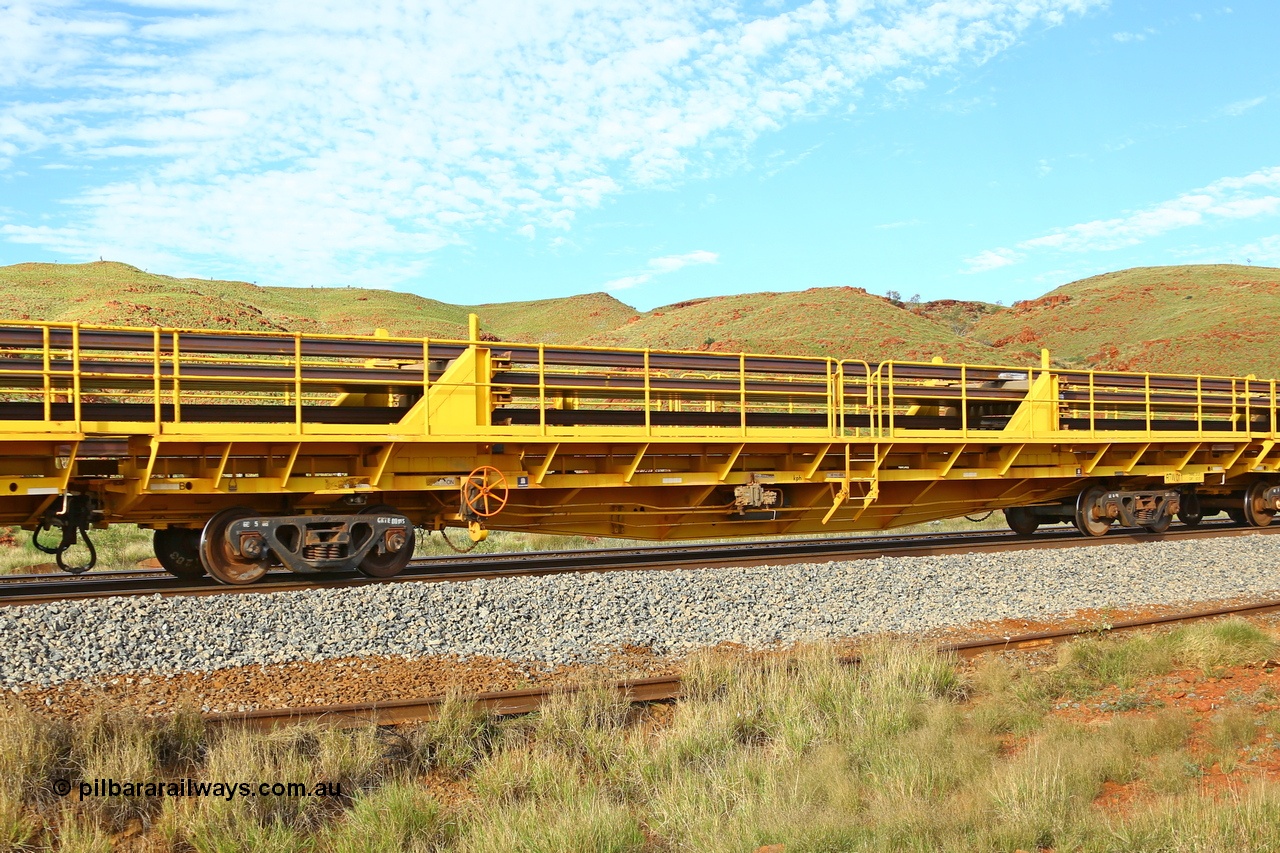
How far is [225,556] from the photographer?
34.1ft

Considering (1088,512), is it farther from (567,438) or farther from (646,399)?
(567,438)

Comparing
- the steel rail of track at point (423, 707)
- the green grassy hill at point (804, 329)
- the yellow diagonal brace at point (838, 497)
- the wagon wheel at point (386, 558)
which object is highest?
the green grassy hill at point (804, 329)

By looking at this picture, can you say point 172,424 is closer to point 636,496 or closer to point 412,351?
point 412,351

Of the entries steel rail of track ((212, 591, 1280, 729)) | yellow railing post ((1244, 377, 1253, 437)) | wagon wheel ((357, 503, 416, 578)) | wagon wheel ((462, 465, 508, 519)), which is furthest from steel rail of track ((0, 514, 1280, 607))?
steel rail of track ((212, 591, 1280, 729))

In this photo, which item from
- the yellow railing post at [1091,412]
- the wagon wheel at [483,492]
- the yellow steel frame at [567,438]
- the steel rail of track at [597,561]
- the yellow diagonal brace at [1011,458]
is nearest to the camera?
the yellow steel frame at [567,438]

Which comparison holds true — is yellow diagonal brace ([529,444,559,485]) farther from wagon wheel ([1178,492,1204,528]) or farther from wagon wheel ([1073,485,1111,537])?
wagon wheel ([1178,492,1204,528])

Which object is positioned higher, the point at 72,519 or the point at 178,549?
the point at 72,519

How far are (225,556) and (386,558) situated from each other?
1.72 metres

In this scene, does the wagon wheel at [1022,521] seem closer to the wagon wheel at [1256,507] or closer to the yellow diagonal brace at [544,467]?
the wagon wheel at [1256,507]

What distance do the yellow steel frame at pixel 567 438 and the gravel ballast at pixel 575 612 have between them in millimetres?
1817

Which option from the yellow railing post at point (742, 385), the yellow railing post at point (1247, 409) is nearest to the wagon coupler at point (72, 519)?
the yellow railing post at point (742, 385)

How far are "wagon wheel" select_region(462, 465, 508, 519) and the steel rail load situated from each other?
0.03 metres

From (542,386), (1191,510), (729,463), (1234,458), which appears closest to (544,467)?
(542,386)

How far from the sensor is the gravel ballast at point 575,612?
25.1 ft
